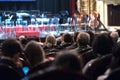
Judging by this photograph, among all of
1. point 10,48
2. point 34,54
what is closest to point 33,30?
point 10,48

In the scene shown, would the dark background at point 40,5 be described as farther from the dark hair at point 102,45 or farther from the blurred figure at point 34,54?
the blurred figure at point 34,54

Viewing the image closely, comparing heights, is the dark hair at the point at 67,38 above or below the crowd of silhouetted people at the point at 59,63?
below

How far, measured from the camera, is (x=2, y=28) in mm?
14742

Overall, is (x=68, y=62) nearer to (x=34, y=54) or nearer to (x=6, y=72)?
(x=6, y=72)

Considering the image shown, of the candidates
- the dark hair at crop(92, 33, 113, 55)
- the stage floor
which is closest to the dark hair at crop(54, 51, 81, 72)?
the dark hair at crop(92, 33, 113, 55)

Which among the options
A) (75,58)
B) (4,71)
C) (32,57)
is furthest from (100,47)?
(75,58)

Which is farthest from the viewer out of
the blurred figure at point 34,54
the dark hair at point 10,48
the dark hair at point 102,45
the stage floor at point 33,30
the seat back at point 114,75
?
the stage floor at point 33,30

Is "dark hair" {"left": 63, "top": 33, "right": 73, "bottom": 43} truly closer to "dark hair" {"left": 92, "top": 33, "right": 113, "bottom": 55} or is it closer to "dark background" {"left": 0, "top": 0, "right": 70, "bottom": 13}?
"dark hair" {"left": 92, "top": 33, "right": 113, "bottom": 55}

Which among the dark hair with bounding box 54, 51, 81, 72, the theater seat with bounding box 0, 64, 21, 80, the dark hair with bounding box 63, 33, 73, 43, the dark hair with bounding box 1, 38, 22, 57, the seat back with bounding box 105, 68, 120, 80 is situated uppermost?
the dark hair with bounding box 54, 51, 81, 72

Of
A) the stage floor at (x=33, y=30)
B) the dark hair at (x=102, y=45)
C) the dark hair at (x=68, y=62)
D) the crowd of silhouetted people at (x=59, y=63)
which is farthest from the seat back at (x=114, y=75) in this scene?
the stage floor at (x=33, y=30)

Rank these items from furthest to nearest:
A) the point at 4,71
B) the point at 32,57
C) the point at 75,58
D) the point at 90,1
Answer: the point at 90,1 < the point at 32,57 < the point at 4,71 < the point at 75,58

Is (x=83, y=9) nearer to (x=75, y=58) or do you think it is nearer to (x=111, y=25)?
(x=111, y=25)

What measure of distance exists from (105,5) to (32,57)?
16.0 m

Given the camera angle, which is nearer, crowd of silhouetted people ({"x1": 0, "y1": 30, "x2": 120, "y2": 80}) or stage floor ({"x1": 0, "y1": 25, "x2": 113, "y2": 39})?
crowd of silhouetted people ({"x1": 0, "y1": 30, "x2": 120, "y2": 80})
